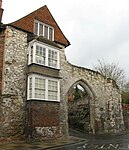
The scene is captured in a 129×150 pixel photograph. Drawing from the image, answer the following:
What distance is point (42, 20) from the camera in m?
19.5

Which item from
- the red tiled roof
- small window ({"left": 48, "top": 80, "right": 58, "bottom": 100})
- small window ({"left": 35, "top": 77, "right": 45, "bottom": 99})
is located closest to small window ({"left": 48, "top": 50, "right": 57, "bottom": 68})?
small window ({"left": 48, "top": 80, "right": 58, "bottom": 100})

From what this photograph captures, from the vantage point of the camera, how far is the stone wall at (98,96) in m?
20.2

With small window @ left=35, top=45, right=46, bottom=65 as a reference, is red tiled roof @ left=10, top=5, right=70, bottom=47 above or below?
above

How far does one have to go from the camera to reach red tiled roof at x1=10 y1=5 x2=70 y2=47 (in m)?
17.8

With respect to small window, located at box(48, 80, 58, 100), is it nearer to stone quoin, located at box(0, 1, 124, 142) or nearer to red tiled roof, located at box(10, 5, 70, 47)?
stone quoin, located at box(0, 1, 124, 142)

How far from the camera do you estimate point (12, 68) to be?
16.3 metres

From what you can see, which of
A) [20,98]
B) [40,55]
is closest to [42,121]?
[20,98]

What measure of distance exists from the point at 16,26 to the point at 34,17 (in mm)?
2497

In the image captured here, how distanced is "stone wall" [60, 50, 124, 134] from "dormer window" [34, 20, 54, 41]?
1972mm

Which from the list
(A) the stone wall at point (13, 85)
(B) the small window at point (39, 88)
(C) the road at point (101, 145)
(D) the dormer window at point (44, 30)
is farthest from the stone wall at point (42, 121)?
(D) the dormer window at point (44, 30)

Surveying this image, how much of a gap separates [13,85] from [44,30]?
20.3ft

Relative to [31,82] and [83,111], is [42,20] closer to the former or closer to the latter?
[31,82]

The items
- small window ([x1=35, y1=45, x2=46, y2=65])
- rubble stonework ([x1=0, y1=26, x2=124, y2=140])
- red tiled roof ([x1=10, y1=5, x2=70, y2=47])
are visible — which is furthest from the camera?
red tiled roof ([x1=10, y1=5, x2=70, y2=47])

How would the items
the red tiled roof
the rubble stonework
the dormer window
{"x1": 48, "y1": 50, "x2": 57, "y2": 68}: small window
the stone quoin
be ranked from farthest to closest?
the dormer window < the red tiled roof < {"x1": 48, "y1": 50, "x2": 57, "y2": 68}: small window < the stone quoin < the rubble stonework
